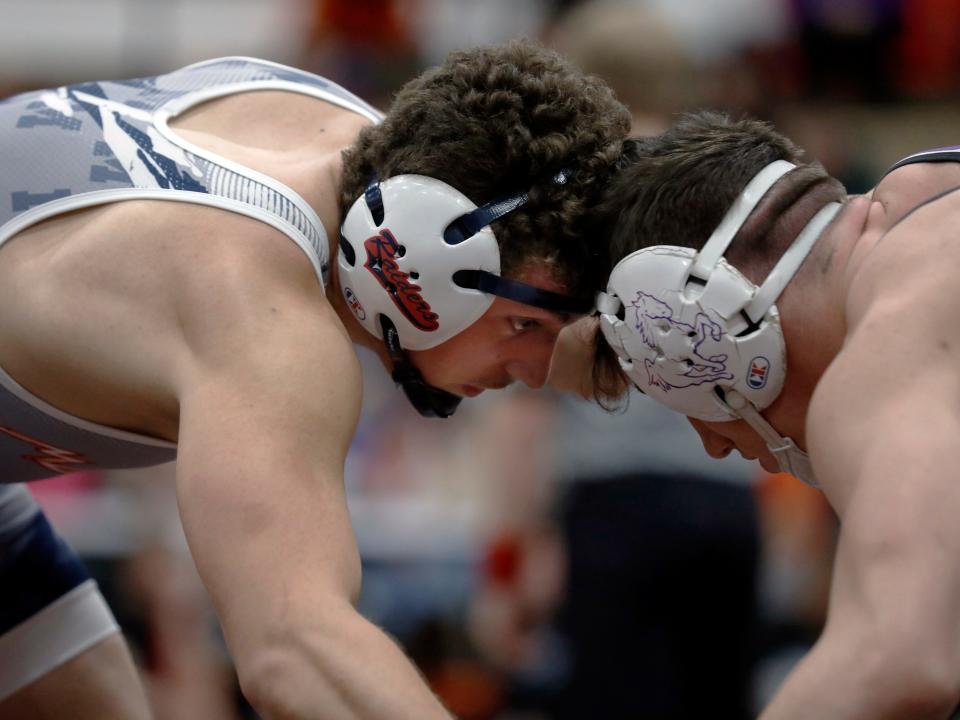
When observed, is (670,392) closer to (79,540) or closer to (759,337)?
(759,337)

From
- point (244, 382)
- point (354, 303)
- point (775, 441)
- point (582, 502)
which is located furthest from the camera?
point (582, 502)

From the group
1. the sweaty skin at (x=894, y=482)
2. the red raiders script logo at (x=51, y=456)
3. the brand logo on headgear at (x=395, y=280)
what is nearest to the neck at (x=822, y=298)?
the sweaty skin at (x=894, y=482)

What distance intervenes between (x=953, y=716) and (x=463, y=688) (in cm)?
414

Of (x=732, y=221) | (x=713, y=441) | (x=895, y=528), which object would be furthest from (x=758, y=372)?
(x=895, y=528)

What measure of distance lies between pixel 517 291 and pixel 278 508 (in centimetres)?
90

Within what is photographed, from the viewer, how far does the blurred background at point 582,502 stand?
5.34 metres

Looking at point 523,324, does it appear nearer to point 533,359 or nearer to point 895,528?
point 533,359

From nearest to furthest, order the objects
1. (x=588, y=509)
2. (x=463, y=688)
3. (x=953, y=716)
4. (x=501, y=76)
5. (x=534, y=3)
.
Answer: (x=953, y=716) → (x=501, y=76) → (x=588, y=509) → (x=463, y=688) → (x=534, y=3)

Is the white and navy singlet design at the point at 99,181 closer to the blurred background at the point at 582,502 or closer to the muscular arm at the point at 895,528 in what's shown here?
the muscular arm at the point at 895,528

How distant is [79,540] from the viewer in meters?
6.75

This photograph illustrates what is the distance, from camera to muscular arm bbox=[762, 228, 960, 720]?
2.20 metres

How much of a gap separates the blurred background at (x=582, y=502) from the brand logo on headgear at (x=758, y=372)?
2058 millimetres

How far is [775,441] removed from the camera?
122 inches

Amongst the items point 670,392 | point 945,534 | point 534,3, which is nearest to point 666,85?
point 670,392
